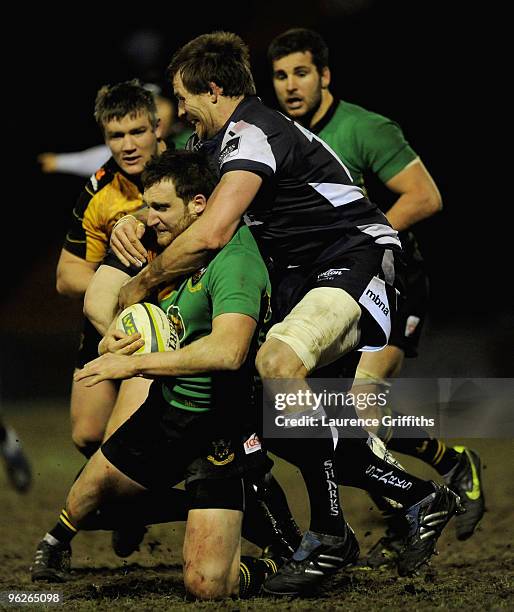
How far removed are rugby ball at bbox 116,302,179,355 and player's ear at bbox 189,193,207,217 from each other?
47 centimetres

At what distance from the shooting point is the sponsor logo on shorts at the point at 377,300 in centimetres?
461

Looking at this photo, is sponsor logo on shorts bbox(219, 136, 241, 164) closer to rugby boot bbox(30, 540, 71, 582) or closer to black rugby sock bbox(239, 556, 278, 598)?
black rugby sock bbox(239, 556, 278, 598)

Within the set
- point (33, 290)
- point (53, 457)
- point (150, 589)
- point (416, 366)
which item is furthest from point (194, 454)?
point (33, 290)

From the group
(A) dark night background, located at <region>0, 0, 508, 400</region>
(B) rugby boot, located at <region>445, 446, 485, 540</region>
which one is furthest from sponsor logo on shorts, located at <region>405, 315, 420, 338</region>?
→ (A) dark night background, located at <region>0, 0, 508, 400</region>

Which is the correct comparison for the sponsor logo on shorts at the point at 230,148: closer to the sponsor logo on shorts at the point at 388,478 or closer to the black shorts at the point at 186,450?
the black shorts at the point at 186,450

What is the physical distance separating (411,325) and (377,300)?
1765 millimetres

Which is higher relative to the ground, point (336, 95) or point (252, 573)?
point (336, 95)

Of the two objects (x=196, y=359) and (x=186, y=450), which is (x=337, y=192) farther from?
(x=186, y=450)

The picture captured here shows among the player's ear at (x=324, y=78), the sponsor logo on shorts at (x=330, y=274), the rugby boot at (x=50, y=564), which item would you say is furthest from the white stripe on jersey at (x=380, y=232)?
the rugby boot at (x=50, y=564)

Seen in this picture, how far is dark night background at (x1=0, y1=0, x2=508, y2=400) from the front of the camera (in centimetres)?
1094

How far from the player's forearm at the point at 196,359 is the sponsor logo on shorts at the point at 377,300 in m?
0.67

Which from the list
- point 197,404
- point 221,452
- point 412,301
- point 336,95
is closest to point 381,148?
point 412,301

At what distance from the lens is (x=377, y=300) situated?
4.65 meters

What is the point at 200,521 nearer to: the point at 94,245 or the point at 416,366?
the point at 94,245
